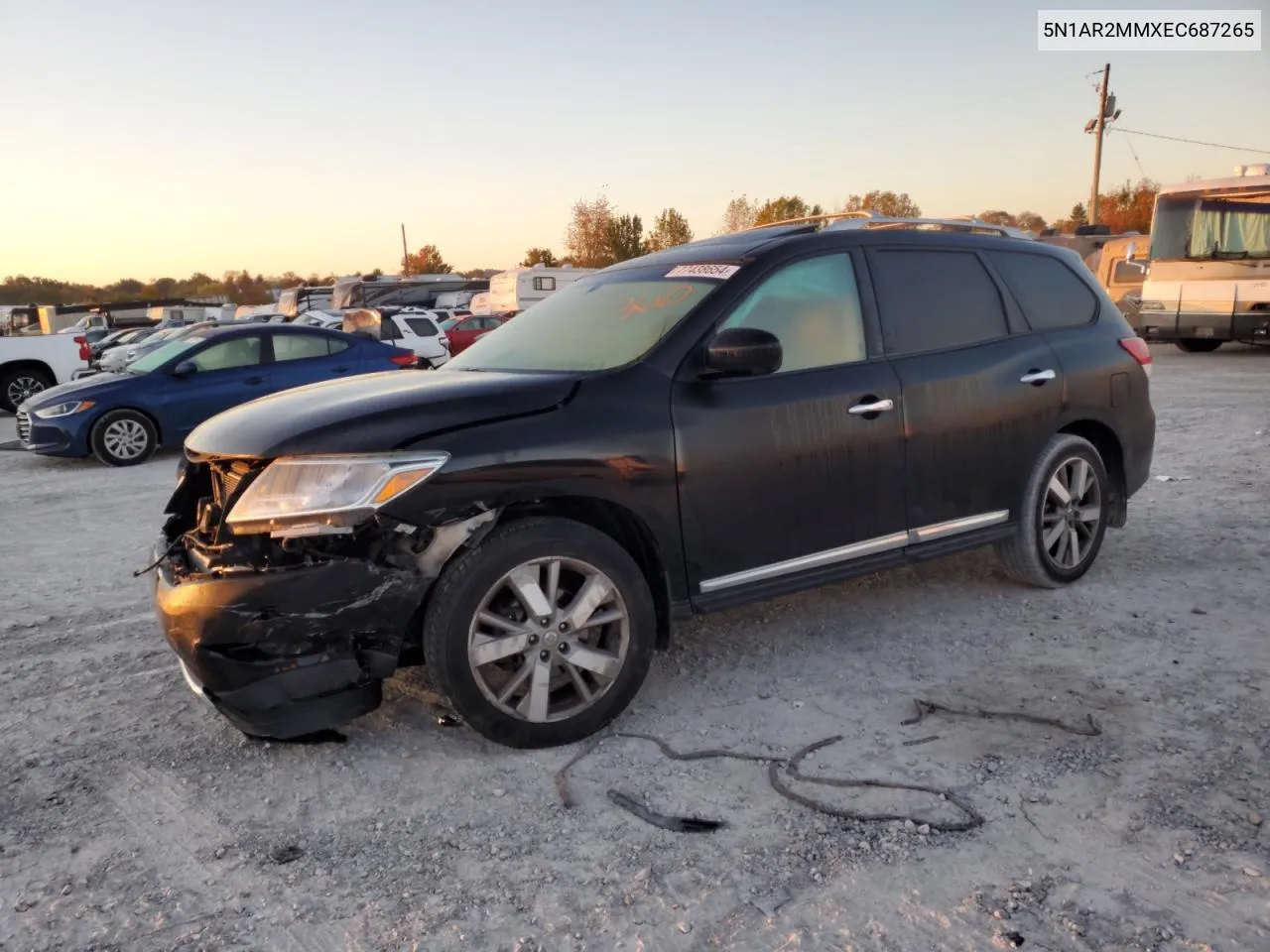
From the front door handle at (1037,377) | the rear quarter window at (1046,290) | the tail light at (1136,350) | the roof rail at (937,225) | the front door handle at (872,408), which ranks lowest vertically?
the front door handle at (872,408)

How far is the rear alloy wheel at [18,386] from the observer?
15.1 m

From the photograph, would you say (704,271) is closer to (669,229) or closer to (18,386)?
(18,386)

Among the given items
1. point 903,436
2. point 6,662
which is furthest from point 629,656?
point 6,662

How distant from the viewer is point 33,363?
1530cm

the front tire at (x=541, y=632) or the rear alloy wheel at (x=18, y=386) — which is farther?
the rear alloy wheel at (x=18, y=386)

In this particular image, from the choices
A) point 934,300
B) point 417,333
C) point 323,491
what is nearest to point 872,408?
point 934,300

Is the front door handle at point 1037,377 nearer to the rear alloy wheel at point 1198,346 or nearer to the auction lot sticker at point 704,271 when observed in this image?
the auction lot sticker at point 704,271

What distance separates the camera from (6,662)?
4195mm

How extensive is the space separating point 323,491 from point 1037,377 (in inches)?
130

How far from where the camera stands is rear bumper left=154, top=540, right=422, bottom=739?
2.91m

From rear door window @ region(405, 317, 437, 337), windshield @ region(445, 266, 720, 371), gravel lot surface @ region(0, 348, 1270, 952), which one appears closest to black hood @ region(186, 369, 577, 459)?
windshield @ region(445, 266, 720, 371)

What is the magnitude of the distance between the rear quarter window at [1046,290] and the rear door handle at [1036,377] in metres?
0.25

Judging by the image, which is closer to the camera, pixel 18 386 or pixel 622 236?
pixel 18 386

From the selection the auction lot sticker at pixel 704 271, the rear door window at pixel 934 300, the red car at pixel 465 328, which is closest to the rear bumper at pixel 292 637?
the auction lot sticker at pixel 704 271
